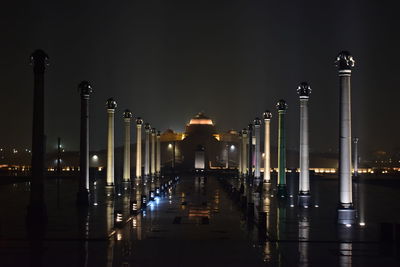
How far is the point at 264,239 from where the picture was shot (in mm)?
27625

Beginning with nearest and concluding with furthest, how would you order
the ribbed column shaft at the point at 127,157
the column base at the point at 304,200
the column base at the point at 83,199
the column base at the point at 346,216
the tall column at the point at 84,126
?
the column base at the point at 346,216 < the column base at the point at 83,199 < the column base at the point at 304,200 < the tall column at the point at 84,126 < the ribbed column shaft at the point at 127,157

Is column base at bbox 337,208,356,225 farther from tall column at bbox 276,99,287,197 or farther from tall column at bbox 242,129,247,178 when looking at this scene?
tall column at bbox 242,129,247,178

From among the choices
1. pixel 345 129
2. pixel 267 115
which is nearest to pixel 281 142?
pixel 267 115

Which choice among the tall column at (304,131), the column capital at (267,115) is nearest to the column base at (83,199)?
the tall column at (304,131)

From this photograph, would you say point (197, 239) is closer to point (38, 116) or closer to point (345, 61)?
point (38, 116)

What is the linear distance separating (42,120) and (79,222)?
637cm

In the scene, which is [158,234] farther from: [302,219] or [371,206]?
[371,206]

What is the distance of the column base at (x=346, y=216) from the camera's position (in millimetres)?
34844

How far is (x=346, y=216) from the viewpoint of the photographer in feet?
115

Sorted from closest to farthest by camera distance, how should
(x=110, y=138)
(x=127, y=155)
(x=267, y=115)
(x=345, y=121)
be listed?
(x=345, y=121) < (x=110, y=138) < (x=267, y=115) < (x=127, y=155)

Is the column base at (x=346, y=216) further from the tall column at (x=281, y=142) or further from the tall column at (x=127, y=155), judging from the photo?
the tall column at (x=127, y=155)

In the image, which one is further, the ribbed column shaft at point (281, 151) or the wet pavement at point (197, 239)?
the ribbed column shaft at point (281, 151)

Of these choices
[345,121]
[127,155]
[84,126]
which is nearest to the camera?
[345,121]

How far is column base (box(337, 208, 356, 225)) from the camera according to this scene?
1372 inches
